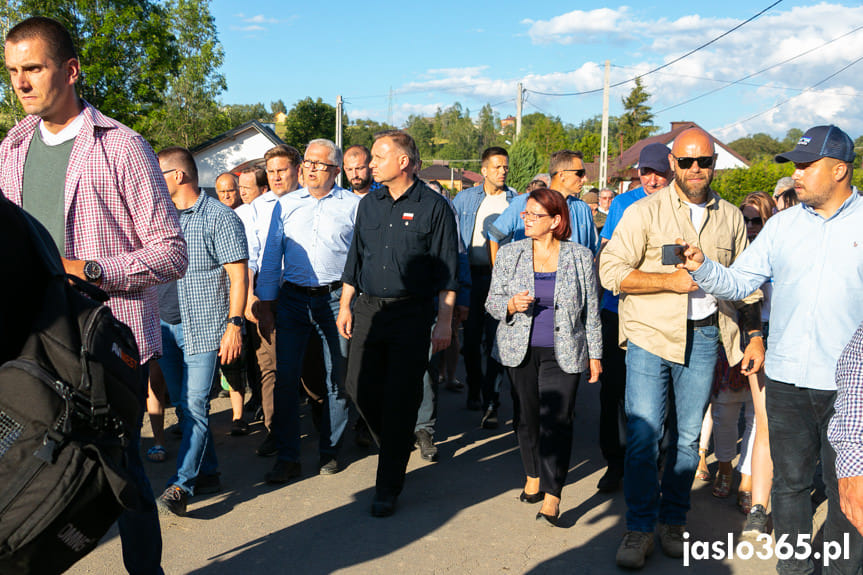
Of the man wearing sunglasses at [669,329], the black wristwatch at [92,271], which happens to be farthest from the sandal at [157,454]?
the man wearing sunglasses at [669,329]

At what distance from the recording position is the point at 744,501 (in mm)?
4992

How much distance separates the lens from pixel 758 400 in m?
4.93

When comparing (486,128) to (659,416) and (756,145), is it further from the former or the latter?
(659,416)

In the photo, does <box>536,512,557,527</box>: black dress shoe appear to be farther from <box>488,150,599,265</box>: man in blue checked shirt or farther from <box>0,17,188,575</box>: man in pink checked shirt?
<box>0,17,188,575</box>: man in pink checked shirt

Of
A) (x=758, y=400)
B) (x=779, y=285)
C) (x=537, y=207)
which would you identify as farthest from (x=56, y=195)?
(x=758, y=400)

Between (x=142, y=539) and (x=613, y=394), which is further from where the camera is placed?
(x=613, y=394)

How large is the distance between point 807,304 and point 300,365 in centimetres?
363

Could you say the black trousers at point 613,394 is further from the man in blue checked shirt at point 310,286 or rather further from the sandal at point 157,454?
the sandal at point 157,454

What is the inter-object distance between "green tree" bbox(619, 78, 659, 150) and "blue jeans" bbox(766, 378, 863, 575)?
82.9 m

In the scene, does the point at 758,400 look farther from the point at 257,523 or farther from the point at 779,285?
the point at 257,523

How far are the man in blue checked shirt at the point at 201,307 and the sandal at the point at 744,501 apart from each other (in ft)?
12.0

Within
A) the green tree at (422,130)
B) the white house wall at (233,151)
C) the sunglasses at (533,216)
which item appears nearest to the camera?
the sunglasses at (533,216)

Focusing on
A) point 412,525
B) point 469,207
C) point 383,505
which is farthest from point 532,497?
point 469,207

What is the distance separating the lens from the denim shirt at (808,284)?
11.5 feet
